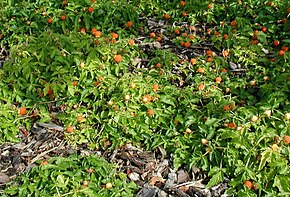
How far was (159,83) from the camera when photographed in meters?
3.73

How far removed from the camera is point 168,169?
3.27 metres

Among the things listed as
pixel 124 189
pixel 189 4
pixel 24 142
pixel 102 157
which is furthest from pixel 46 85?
pixel 189 4

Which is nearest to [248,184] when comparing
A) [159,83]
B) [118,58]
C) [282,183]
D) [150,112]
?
[282,183]

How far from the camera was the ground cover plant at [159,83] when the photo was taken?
3.12 meters

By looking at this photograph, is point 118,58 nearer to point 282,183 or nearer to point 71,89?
point 71,89

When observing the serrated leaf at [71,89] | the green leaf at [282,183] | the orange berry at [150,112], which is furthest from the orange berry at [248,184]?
the serrated leaf at [71,89]

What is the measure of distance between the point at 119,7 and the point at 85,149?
5.26 feet

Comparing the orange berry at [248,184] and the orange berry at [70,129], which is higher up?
the orange berry at [70,129]

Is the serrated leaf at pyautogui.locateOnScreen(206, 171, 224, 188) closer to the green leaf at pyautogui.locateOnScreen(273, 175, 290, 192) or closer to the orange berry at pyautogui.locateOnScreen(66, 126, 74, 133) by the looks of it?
the green leaf at pyautogui.locateOnScreen(273, 175, 290, 192)

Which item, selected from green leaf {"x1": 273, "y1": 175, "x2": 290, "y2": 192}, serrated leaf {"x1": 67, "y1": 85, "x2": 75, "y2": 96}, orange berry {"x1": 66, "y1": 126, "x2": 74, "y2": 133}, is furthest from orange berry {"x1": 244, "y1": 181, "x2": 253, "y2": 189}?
serrated leaf {"x1": 67, "y1": 85, "x2": 75, "y2": 96}

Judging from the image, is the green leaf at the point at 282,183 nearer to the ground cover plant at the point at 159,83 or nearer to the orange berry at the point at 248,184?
the ground cover plant at the point at 159,83

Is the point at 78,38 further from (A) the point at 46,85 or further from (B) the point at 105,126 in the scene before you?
(B) the point at 105,126

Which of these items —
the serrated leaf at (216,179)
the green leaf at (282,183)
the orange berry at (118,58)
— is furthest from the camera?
the orange berry at (118,58)

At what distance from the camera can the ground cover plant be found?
312 cm
